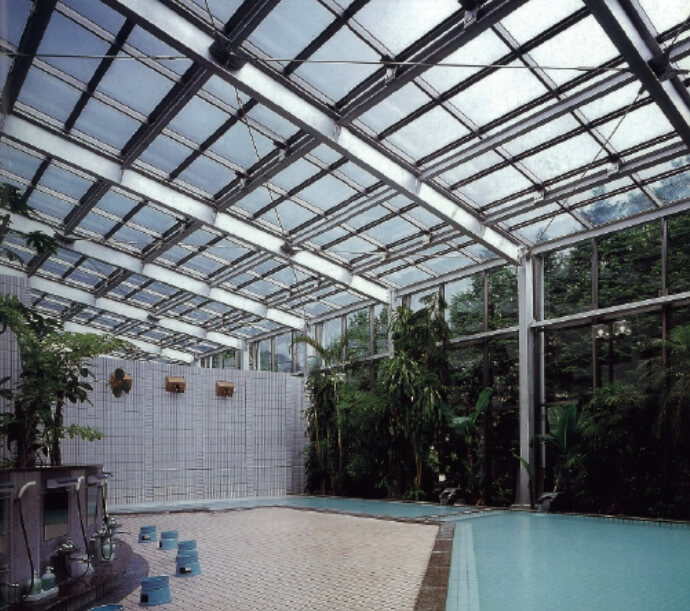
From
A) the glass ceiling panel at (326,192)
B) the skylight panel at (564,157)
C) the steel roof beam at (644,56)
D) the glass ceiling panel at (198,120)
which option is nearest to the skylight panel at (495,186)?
the skylight panel at (564,157)

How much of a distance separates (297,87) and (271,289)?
360 inches

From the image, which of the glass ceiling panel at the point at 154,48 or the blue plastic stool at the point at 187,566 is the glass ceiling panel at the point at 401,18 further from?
the blue plastic stool at the point at 187,566

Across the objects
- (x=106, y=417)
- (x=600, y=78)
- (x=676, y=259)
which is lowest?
(x=106, y=417)

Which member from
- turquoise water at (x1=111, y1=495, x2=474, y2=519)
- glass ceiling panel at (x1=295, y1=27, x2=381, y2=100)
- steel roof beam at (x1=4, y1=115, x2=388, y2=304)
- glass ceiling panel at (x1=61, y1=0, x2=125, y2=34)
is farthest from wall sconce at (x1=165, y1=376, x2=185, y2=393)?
glass ceiling panel at (x1=61, y1=0, x2=125, y2=34)

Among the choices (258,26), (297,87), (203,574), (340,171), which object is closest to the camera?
(203,574)

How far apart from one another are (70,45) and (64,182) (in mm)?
4072

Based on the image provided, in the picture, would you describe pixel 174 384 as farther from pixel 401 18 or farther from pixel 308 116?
pixel 401 18

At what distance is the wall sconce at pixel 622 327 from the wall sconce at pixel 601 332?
0.14 meters

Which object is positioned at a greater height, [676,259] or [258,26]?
[258,26]

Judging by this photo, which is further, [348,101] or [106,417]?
[106,417]

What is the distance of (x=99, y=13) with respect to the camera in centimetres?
873

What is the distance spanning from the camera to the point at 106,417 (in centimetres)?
1452

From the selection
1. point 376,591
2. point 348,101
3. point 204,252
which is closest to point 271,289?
point 204,252

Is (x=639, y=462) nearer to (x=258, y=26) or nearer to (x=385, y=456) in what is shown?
(x=385, y=456)
